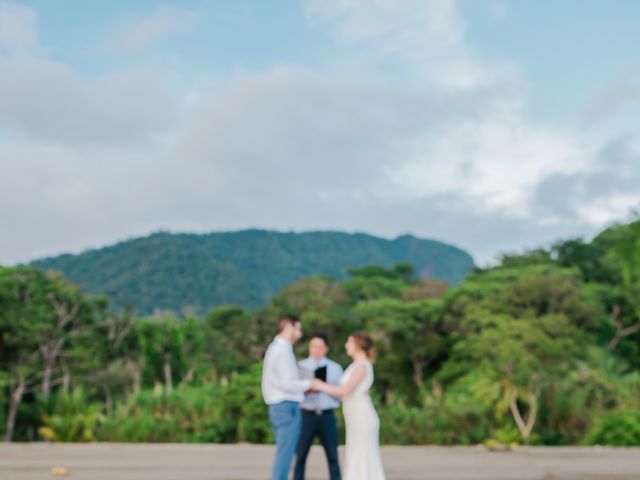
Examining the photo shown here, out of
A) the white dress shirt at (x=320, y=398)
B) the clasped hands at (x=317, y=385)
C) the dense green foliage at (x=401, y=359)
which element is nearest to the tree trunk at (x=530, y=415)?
the dense green foliage at (x=401, y=359)

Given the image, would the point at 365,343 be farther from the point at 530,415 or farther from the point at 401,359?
the point at 401,359

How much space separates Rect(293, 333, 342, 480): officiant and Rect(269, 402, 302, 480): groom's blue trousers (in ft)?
1.60

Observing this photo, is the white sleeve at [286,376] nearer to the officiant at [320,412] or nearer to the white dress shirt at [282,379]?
the white dress shirt at [282,379]

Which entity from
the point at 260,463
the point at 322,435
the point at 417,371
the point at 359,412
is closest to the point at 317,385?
the point at 359,412

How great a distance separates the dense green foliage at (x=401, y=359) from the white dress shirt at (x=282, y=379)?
924 cm

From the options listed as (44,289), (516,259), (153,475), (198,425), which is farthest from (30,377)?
(516,259)

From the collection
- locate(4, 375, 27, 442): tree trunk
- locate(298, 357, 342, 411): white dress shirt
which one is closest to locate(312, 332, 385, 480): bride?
locate(298, 357, 342, 411): white dress shirt

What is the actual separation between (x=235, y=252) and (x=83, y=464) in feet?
487

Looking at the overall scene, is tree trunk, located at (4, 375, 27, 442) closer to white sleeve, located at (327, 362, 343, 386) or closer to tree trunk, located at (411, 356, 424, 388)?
tree trunk, located at (411, 356, 424, 388)

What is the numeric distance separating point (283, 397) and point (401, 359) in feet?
99.2

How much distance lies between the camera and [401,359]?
3600 centimetres

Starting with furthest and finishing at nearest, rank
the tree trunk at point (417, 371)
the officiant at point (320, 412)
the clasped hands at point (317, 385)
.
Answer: the tree trunk at point (417, 371) → the officiant at point (320, 412) → the clasped hands at point (317, 385)

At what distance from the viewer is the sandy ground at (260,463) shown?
29.2 feet

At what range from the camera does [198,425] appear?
16.8 m
